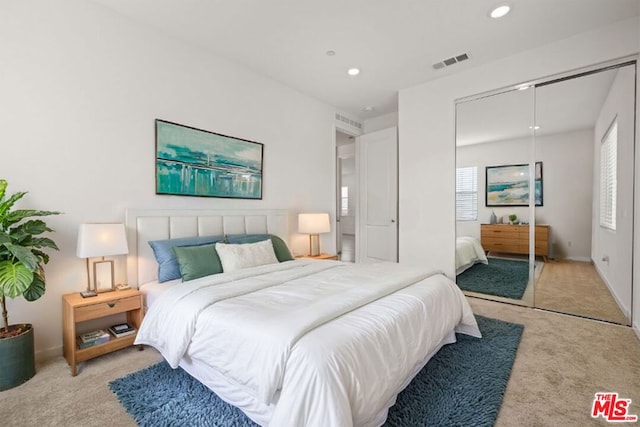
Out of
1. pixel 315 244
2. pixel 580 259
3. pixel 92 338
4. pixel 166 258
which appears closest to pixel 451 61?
pixel 580 259

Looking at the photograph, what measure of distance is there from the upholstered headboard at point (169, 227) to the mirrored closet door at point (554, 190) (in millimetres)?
2831

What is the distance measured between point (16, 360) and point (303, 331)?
2.10 m

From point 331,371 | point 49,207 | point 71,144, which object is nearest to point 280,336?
point 331,371

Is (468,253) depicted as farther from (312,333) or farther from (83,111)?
(83,111)

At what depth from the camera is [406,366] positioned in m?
1.60

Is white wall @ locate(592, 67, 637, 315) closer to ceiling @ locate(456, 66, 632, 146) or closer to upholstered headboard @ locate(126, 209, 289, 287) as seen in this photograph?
ceiling @ locate(456, 66, 632, 146)

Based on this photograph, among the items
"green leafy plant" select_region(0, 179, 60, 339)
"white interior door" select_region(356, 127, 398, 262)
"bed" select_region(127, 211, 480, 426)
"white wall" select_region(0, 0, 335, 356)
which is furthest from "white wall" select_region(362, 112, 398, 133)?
"green leafy plant" select_region(0, 179, 60, 339)

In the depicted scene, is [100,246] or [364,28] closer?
[100,246]

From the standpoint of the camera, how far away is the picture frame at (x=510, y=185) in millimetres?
3496

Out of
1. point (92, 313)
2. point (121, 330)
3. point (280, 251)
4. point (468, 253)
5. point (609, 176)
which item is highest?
point (609, 176)

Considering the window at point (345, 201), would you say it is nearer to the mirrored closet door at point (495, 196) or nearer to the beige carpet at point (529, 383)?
the mirrored closet door at point (495, 196)

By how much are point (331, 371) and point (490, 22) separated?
3402 mm

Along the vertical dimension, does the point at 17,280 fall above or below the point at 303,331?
above

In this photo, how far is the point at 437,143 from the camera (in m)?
4.05
